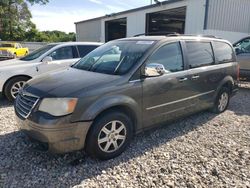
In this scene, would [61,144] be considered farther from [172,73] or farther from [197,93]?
[197,93]

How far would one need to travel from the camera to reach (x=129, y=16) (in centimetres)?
1844

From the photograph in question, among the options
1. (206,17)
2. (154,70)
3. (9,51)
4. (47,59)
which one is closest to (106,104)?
(154,70)

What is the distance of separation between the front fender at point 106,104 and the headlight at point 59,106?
181 mm

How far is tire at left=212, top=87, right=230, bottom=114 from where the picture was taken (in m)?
5.19

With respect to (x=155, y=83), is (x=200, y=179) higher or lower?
lower

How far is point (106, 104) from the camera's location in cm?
304

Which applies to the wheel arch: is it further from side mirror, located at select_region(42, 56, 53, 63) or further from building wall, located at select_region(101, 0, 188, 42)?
building wall, located at select_region(101, 0, 188, 42)

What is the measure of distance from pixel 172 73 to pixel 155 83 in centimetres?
47

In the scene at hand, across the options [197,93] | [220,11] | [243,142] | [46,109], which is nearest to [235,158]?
[243,142]

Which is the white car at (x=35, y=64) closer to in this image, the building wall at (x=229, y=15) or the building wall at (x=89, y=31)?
the building wall at (x=229, y=15)

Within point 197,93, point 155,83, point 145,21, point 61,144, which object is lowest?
point 61,144

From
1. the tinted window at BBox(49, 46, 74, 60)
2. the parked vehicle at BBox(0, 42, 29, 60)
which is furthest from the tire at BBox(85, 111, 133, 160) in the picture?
the parked vehicle at BBox(0, 42, 29, 60)

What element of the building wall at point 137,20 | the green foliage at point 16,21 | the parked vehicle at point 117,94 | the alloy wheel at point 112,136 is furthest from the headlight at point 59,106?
the green foliage at point 16,21

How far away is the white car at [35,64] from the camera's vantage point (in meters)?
5.86
